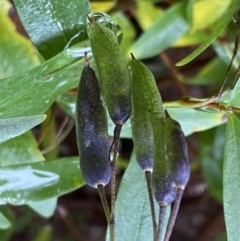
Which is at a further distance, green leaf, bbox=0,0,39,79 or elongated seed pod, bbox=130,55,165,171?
green leaf, bbox=0,0,39,79

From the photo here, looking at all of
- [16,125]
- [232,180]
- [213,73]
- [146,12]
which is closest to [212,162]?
[213,73]

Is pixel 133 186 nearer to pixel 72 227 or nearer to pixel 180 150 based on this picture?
pixel 180 150

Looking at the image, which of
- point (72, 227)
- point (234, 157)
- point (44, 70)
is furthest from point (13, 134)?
point (72, 227)

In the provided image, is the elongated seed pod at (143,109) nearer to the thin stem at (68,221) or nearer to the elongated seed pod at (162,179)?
the elongated seed pod at (162,179)

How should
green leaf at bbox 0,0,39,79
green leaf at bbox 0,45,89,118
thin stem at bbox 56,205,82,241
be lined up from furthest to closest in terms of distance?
thin stem at bbox 56,205,82,241
green leaf at bbox 0,0,39,79
green leaf at bbox 0,45,89,118

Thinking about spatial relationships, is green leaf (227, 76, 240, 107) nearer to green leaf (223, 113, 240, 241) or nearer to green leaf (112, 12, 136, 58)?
green leaf (223, 113, 240, 241)

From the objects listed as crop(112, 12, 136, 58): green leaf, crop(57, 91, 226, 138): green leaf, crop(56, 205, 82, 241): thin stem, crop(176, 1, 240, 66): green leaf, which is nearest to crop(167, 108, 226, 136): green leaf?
crop(57, 91, 226, 138): green leaf

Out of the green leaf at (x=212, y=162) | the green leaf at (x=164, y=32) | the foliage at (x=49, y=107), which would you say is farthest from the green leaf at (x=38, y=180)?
the green leaf at (x=212, y=162)
